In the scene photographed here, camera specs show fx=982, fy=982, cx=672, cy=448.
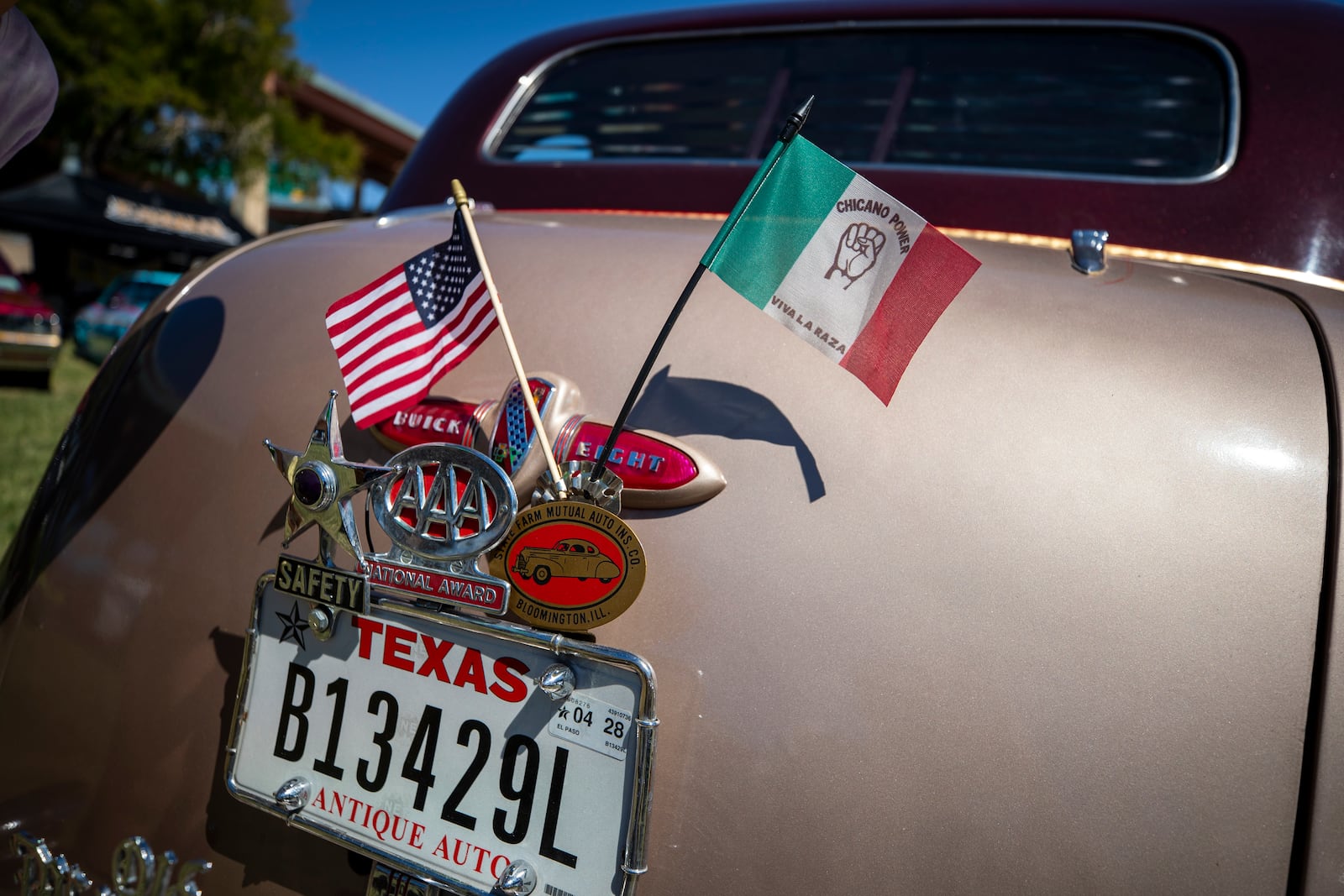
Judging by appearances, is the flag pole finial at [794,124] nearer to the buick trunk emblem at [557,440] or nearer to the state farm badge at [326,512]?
the buick trunk emblem at [557,440]

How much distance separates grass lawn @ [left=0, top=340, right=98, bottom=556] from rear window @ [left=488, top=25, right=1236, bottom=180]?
1842 mm

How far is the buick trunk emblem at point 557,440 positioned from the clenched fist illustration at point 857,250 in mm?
274

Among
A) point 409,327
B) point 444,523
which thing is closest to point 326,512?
point 444,523

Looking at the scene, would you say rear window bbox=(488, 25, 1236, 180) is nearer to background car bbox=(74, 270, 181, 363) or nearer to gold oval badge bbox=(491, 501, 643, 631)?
gold oval badge bbox=(491, 501, 643, 631)

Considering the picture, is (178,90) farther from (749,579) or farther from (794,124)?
(749,579)

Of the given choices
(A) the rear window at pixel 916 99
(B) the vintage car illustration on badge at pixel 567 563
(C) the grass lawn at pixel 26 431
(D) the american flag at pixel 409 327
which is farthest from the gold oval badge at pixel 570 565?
(C) the grass lawn at pixel 26 431

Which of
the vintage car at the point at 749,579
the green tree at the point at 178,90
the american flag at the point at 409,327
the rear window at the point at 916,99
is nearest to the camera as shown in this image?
the vintage car at the point at 749,579

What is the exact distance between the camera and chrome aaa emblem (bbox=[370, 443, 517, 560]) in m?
1.11

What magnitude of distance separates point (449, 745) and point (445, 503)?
0.95ft

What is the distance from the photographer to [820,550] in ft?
3.58

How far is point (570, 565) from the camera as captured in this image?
109 cm

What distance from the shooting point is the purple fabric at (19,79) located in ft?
4.24

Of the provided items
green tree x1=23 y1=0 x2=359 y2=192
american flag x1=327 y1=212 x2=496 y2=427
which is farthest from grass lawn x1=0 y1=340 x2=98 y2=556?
green tree x1=23 y1=0 x2=359 y2=192

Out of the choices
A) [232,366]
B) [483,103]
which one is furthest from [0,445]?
[232,366]
